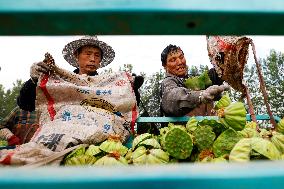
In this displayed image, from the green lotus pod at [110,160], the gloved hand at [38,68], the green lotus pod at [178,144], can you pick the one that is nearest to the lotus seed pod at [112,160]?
the green lotus pod at [110,160]

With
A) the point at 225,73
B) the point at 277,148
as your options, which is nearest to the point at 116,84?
the point at 225,73

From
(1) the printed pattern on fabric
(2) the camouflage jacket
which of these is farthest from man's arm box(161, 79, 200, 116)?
(1) the printed pattern on fabric

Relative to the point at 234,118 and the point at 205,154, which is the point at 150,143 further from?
the point at 234,118

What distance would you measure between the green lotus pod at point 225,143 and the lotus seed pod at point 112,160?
0.47m

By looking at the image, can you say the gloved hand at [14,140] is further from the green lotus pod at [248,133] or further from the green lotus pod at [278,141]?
the green lotus pod at [278,141]

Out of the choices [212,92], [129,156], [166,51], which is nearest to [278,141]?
[129,156]

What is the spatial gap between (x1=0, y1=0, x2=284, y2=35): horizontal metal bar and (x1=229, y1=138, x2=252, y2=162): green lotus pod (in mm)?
1206

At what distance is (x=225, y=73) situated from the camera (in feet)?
8.97

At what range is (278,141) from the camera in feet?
6.10

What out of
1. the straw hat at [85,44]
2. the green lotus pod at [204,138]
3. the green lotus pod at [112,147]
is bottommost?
the green lotus pod at [112,147]

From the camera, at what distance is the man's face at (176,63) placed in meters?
3.52

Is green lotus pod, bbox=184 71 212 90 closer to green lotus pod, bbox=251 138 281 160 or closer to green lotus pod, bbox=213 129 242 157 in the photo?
green lotus pod, bbox=213 129 242 157

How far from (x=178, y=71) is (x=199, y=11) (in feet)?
9.94

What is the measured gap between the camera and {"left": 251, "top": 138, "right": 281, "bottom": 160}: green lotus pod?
1.66 meters
